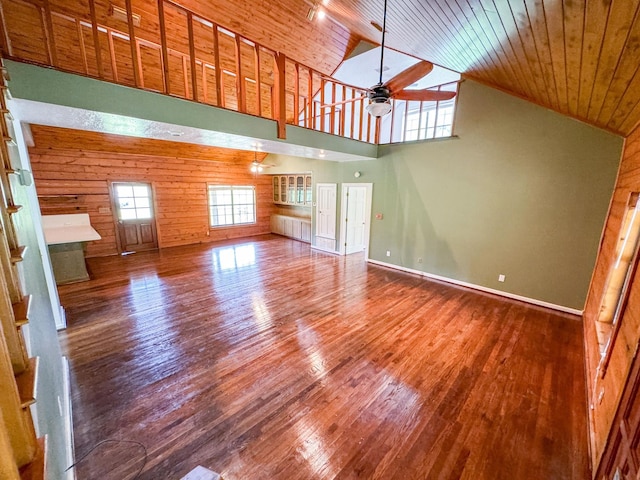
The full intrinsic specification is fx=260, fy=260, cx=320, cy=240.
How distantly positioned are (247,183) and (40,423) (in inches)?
331

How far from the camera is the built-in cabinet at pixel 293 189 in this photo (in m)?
8.38

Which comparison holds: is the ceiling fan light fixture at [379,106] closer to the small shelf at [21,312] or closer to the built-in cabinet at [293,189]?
the small shelf at [21,312]

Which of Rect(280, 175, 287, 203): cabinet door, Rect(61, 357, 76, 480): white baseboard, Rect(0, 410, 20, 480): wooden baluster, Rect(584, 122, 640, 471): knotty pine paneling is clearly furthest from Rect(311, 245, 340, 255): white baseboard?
Rect(0, 410, 20, 480): wooden baluster

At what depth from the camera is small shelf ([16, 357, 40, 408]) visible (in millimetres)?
653

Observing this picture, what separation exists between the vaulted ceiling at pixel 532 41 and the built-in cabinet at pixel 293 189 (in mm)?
4337

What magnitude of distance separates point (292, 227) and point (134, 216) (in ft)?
14.5

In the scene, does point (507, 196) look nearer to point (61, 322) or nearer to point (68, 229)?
point (61, 322)

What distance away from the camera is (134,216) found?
22.5 feet

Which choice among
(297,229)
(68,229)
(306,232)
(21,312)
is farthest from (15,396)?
(297,229)

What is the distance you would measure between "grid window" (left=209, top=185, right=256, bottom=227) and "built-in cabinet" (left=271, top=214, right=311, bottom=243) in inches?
32.2

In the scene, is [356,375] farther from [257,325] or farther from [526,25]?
[526,25]

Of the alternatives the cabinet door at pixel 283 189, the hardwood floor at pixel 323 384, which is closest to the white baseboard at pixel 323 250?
the cabinet door at pixel 283 189

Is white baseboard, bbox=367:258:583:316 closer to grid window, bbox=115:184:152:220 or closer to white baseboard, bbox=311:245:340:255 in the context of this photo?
white baseboard, bbox=311:245:340:255

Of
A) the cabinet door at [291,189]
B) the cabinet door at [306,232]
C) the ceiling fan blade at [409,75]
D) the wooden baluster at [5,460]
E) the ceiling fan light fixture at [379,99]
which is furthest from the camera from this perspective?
the cabinet door at [291,189]
